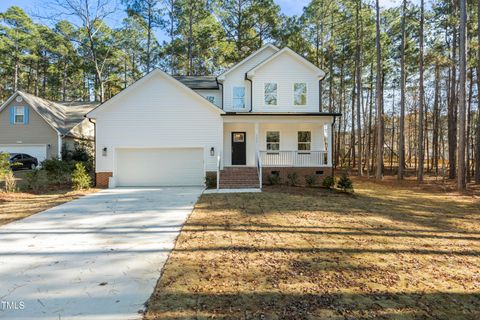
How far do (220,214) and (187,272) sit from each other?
3.71m

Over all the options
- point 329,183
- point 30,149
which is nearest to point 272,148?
point 329,183

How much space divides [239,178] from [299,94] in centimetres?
649

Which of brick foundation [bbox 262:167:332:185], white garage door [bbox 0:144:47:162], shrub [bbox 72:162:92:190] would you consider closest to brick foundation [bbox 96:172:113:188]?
shrub [bbox 72:162:92:190]

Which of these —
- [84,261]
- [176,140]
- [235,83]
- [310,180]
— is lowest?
[84,261]

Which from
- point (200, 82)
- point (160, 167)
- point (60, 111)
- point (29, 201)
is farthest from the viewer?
point (60, 111)

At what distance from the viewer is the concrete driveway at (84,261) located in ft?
9.84

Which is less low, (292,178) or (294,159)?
(294,159)

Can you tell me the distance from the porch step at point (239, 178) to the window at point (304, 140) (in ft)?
12.3

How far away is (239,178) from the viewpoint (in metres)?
13.2

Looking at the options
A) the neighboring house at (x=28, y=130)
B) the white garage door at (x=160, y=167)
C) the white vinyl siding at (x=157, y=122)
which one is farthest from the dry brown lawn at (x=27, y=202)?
the neighboring house at (x=28, y=130)

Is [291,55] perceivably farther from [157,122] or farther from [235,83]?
[157,122]

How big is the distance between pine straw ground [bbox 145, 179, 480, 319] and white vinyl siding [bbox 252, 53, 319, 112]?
9.37m

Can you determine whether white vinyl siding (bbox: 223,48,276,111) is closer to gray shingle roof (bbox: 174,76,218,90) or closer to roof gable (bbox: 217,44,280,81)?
roof gable (bbox: 217,44,280,81)

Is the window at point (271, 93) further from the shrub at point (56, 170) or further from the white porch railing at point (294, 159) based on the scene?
the shrub at point (56, 170)
